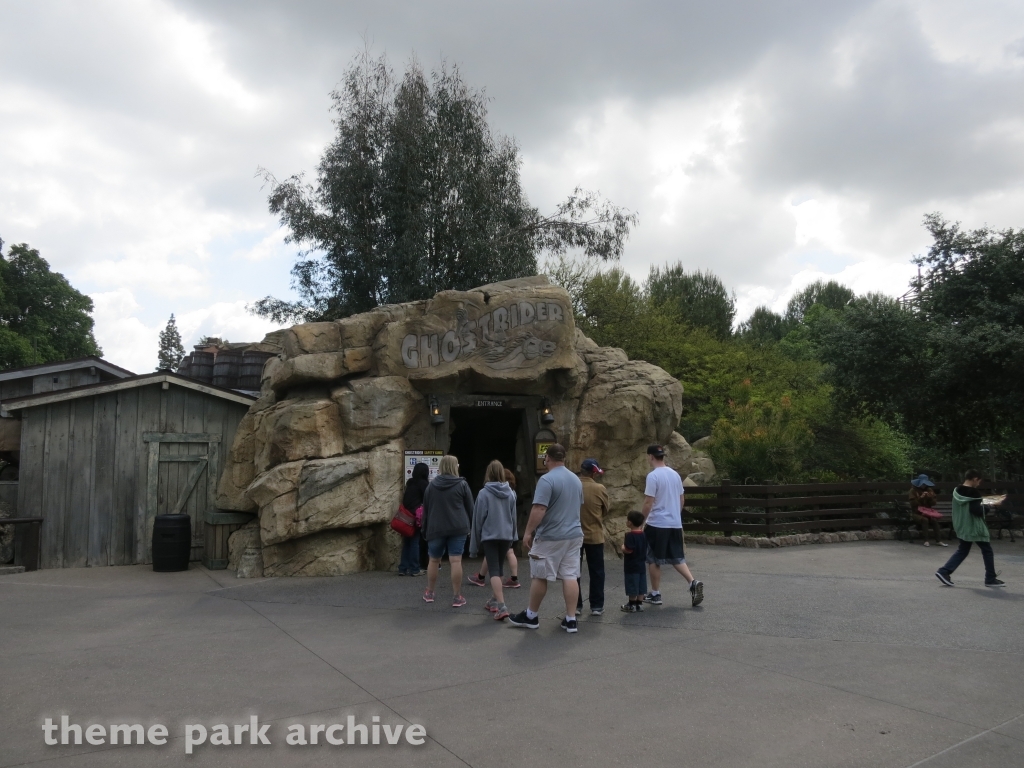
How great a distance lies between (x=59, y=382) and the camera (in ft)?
52.5

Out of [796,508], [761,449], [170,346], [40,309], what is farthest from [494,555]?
[170,346]

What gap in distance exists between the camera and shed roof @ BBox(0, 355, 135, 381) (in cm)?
1538

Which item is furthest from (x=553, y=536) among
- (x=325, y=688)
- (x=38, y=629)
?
(x=38, y=629)

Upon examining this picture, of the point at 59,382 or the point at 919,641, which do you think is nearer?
the point at 919,641

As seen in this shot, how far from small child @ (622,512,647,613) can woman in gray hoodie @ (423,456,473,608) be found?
1.77m

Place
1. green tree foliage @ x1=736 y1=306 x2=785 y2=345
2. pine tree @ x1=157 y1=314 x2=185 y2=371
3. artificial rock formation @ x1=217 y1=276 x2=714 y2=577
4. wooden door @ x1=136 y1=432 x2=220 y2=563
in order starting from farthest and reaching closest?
pine tree @ x1=157 y1=314 x2=185 y2=371 < green tree foliage @ x1=736 y1=306 x2=785 y2=345 < wooden door @ x1=136 y1=432 x2=220 y2=563 < artificial rock formation @ x1=217 y1=276 x2=714 y2=577

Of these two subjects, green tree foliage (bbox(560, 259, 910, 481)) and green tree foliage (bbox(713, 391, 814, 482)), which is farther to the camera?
green tree foliage (bbox(560, 259, 910, 481))

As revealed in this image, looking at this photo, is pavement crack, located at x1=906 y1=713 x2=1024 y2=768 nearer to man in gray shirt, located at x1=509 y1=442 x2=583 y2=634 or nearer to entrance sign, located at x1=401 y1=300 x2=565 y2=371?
man in gray shirt, located at x1=509 y1=442 x2=583 y2=634

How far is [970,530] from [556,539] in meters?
5.90

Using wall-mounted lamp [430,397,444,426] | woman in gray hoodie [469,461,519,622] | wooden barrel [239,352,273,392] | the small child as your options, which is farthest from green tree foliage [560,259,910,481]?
wooden barrel [239,352,273,392]

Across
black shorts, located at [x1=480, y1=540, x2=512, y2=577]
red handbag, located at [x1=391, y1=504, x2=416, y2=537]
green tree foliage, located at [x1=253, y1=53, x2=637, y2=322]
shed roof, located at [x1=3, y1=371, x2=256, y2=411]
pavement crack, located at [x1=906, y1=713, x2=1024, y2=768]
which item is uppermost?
green tree foliage, located at [x1=253, y1=53, x2=637, y2=322]

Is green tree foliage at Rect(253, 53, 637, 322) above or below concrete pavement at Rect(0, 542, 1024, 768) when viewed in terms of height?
above

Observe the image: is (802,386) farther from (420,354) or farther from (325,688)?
(325,688)

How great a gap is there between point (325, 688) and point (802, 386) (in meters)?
26.5
